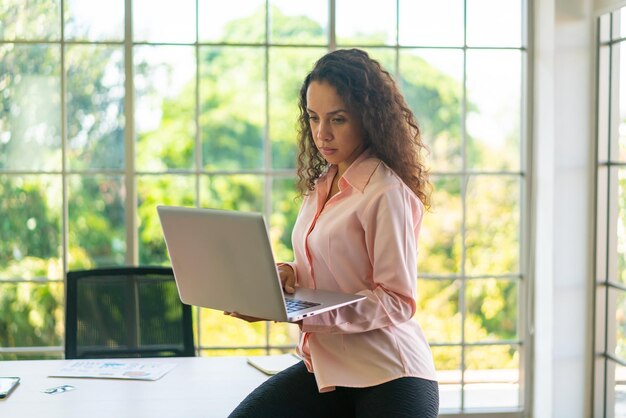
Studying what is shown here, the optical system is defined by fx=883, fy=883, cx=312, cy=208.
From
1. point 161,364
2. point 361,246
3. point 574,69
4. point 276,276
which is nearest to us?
point 276,276

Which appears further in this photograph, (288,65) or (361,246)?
(288,65)

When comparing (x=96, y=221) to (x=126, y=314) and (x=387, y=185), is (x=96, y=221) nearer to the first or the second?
(x=126, y=314)

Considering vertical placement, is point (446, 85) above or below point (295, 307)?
above

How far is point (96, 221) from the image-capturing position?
403 cm

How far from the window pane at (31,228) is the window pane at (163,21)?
0.76 m

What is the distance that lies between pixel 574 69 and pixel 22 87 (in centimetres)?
240

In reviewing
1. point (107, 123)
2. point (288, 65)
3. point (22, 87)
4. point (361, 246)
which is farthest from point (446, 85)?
point (361, 246)

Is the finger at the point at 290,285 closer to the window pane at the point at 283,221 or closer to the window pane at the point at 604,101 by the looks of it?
the window pane at the point at 604,101

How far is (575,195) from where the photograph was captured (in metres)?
3.83

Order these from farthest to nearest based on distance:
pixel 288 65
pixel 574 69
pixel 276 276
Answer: pixel 288 65
pixel 574 69
pixel 276 276

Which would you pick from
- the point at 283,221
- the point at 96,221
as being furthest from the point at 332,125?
the point at 283,221

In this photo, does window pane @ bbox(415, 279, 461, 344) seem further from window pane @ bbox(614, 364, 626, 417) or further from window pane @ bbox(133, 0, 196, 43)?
window pane @ bbox(133, 0, 196, 43)

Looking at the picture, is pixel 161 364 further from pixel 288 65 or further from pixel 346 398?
pixel 288 65

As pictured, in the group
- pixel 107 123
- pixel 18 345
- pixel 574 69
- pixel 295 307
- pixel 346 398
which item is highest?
pixel 574 69
